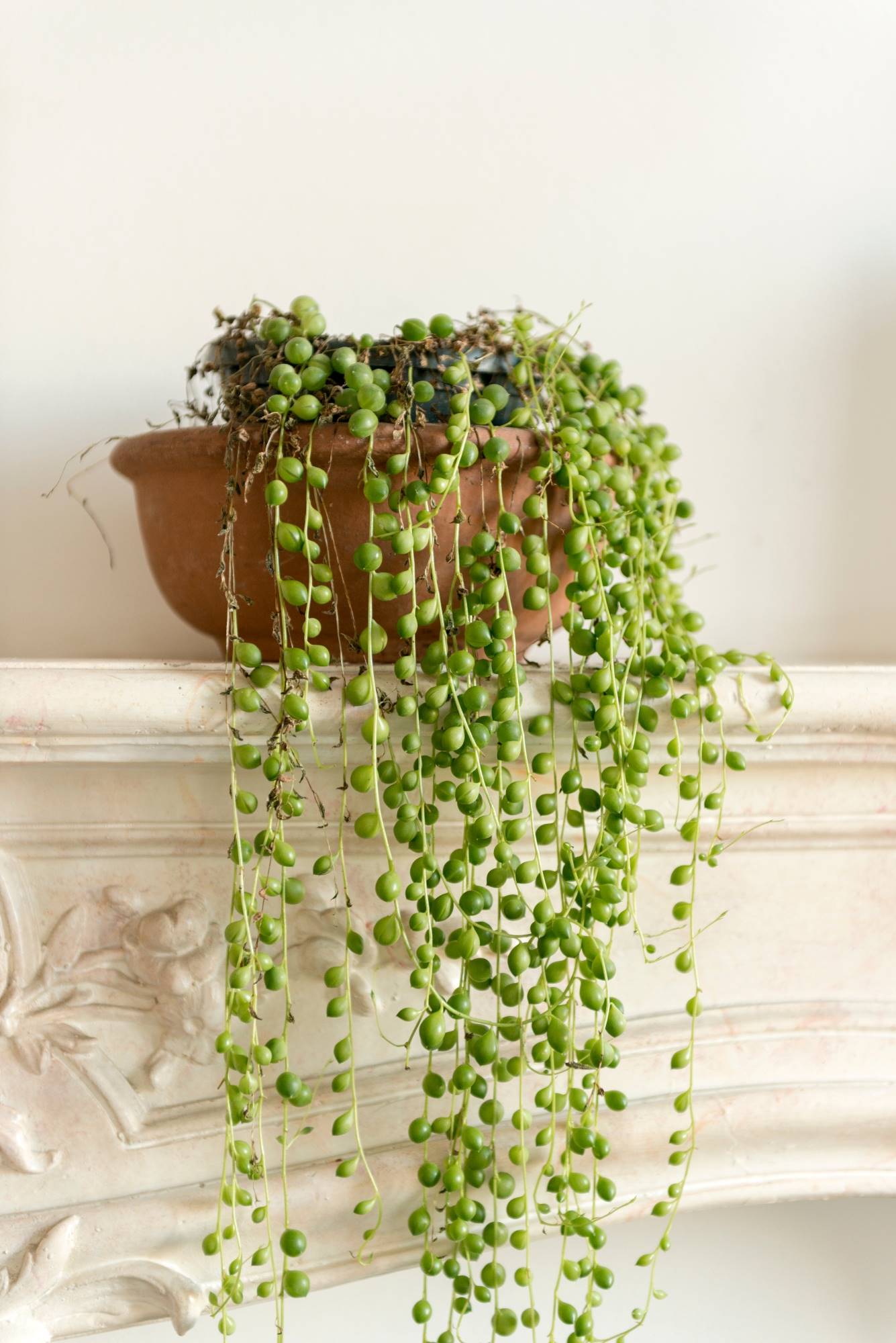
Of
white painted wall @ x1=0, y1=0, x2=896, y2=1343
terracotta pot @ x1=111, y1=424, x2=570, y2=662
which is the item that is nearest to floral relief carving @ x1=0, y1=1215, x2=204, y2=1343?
white painted wall @ x1=0, y1=0, x2=896, y2=1343

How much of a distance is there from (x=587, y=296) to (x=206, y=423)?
1.67 ft

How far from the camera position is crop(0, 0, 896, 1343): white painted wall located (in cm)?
98

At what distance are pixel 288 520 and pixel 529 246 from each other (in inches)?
21.7

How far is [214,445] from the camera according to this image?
0.66 meters

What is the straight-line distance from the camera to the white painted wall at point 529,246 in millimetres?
981

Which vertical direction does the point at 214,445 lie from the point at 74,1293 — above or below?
above

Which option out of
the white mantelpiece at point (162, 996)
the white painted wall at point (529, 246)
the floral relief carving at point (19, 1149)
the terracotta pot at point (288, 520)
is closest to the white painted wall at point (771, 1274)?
the white painted wall at point (529, 246)

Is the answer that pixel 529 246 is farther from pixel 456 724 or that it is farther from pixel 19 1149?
pixel 19 1149

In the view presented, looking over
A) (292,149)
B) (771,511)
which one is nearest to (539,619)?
(771,511)

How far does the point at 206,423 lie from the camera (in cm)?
72

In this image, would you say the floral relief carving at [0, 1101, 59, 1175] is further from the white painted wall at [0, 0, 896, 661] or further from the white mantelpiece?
the white painted wall at [0, 0, 896, 661]

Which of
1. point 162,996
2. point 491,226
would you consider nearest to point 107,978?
point 162,996

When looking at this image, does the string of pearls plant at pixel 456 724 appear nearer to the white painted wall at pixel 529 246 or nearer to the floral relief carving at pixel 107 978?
the floral relief carving at pixel 107 978

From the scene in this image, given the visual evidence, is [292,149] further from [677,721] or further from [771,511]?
[677,721]
